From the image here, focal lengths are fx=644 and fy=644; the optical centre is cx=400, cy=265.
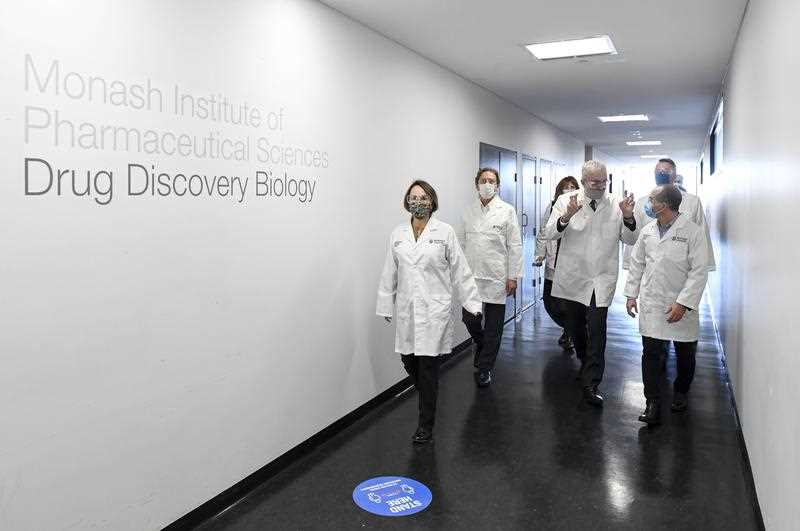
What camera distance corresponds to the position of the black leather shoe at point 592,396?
434 centimetres

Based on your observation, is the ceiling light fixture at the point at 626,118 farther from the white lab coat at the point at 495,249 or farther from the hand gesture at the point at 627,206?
the hand gesture at the point at 627,206

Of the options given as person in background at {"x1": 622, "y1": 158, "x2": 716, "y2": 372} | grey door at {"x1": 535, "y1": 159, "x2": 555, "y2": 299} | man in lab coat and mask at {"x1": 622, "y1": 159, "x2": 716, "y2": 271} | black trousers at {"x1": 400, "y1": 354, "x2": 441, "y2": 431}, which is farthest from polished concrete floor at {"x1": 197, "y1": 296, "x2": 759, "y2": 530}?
grey door at {"x1": 535, "y1": 159, "x2": 555, "y2": 299}

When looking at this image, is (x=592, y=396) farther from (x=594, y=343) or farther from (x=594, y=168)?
(x=594, y=168)

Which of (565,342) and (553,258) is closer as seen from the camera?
(553,258)

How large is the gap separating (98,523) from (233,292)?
3.57 ft

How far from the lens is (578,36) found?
452cm

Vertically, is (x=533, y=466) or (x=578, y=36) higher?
(x=578, y=36)

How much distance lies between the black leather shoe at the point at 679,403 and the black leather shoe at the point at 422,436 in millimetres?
1703

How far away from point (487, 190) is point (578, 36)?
1248 mm

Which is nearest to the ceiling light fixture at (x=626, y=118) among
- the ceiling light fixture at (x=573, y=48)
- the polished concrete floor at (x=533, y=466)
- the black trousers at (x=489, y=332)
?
the ceiling light fixture at (x=573, y=48)

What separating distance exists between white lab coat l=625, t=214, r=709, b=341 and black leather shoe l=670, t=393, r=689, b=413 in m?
0.58

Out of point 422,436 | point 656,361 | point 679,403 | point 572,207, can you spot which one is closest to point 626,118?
point 572,207

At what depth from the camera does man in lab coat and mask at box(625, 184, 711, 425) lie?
3732mm

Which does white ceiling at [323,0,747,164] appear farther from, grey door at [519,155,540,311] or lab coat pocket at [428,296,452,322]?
lab coat pocket at [428,296,452,322]
